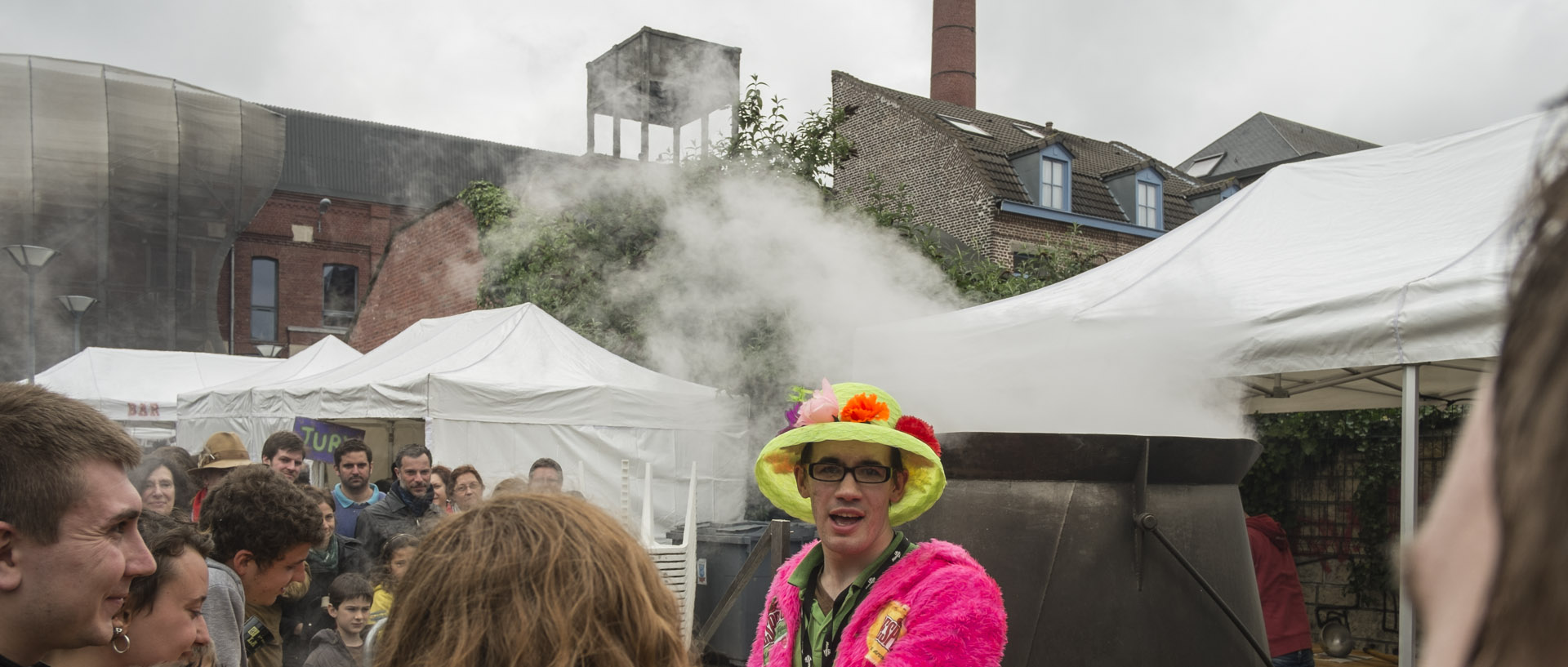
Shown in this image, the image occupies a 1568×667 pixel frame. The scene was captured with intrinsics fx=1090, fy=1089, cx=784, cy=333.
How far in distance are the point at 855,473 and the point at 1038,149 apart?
72.9ft

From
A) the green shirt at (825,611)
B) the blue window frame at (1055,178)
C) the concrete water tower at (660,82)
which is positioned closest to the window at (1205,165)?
the blue window frame at (1055,178)

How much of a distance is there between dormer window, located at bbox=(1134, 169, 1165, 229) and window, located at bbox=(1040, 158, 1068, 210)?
2147mm

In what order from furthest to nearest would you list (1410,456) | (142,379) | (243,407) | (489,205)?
(489,205) < (142,379) < (243,407) < (1410,456)

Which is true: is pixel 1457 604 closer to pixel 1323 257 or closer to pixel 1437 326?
pixel 1437 326

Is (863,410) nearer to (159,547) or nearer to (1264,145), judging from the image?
(159,547)

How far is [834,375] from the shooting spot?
A: 32.5 ft

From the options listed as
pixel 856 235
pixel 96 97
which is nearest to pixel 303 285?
pixel 96 97

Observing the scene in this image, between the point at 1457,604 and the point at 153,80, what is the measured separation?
118 feet

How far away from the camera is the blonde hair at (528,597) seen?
129 centimetres

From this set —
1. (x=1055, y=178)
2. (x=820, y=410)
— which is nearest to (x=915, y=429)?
(x=820, y=410)

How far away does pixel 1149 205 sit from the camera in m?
25.6

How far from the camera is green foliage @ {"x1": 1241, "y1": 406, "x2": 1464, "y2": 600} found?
9969 mm

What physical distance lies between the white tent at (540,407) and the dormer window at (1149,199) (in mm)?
16482

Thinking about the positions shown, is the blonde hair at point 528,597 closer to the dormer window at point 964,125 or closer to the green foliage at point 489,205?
the green foliage at point 489,205
